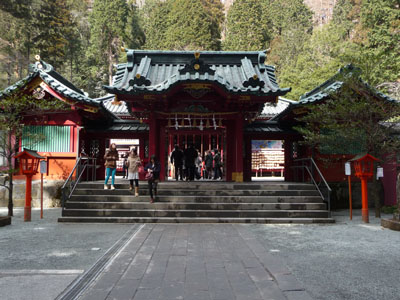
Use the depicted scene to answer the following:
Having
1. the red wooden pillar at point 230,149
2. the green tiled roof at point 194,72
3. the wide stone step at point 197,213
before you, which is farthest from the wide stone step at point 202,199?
the green tiled roof at point 194,72

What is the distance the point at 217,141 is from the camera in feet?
58.9

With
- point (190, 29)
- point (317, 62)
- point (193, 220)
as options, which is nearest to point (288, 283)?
point (193, 220)

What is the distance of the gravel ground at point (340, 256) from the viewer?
4227 mm

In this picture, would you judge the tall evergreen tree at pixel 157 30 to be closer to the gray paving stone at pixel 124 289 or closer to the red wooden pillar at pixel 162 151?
the red wooden pillar at pixel 162 151

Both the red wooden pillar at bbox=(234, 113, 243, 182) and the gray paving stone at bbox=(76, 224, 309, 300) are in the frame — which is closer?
the gray paving stone at bbox=(76, 224, 309, 300)

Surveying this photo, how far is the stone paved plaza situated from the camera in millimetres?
4102

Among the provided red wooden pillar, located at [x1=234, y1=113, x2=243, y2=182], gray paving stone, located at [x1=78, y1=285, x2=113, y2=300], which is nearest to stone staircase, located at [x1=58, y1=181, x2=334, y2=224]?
red wooden pillar, located at [x1=234, y1=113, x2=243, y2=182]

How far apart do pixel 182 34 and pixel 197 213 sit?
34.7 metres

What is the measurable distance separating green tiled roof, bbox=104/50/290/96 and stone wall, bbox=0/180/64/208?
202 inches

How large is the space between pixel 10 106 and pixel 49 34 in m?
26.3

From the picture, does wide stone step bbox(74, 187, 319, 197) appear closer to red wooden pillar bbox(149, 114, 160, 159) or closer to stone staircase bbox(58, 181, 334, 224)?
stone staircase bbox(58, 181, 334, 224)

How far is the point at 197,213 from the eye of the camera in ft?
32.7

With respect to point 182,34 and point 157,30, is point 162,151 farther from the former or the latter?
point 157,30

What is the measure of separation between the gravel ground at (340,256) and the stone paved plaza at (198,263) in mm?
16
